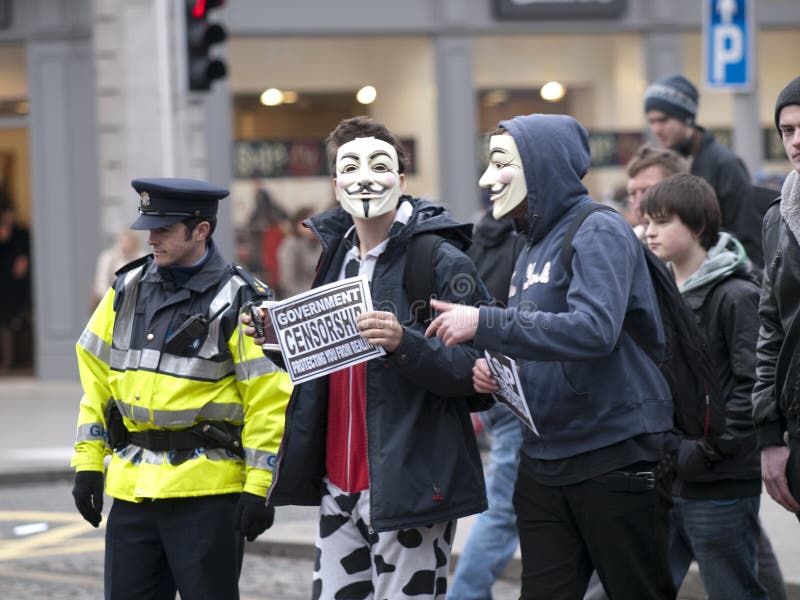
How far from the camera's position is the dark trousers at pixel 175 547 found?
456cm

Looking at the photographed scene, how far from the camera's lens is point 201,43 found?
11.5m

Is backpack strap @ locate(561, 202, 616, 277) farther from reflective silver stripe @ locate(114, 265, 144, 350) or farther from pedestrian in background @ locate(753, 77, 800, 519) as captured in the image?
reflective silver stripe @ locate(114, 265, 144, 350)

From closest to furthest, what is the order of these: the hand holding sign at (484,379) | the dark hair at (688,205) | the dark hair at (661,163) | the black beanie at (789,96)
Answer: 1. the black beanie at (789,96)
2. the hand holding sign at (484,379)
3. the dark hair at (688,205)
4. the dark hair at (661,163)

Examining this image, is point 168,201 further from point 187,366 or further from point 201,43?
point 201,43

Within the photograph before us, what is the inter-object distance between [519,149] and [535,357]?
2.13 feet

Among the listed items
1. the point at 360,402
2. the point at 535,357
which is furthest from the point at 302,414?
the point at 535,357

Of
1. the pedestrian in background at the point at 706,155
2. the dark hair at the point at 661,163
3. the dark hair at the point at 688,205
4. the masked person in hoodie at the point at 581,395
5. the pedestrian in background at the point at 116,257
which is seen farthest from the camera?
the pedestrian in background at the point at 116,257

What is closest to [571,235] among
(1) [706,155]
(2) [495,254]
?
(2) [495,254]

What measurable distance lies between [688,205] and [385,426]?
152 cm

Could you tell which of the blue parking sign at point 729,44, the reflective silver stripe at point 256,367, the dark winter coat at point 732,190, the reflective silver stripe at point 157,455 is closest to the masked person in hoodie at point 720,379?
the reflective silver stripe at point 256,367

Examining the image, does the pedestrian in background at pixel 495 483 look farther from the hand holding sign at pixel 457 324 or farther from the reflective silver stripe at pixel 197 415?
the hand holding sign at pixel 457 324

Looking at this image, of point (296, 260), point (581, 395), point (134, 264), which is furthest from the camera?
point (296, 260)

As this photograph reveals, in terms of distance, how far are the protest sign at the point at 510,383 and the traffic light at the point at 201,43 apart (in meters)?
7.60

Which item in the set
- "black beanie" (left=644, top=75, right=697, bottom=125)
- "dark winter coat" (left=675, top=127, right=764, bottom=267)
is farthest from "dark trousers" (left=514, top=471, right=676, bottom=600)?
"black beanie" (left=644, top=75, right=697, bottom=125)
